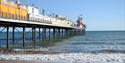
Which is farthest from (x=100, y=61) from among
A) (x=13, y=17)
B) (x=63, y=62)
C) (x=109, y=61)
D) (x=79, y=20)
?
(x=79, y=20)

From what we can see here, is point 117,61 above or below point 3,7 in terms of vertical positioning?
below

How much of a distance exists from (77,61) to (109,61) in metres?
2.31

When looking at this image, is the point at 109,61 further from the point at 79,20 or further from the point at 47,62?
the point at 79,20

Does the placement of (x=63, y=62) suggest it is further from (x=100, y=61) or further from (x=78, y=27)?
(x=78, y=27)

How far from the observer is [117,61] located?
27375 millimetres

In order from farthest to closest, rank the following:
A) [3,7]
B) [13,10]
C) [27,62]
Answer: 1. [13,10]
2. [3,7]
3. [27,62]

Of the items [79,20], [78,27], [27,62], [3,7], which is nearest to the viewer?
[27,62]

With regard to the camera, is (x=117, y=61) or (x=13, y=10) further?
(x=13, y=10)

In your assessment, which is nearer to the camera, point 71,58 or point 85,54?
point 71,58

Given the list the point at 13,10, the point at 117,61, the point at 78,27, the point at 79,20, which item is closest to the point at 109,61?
the point at 117,61

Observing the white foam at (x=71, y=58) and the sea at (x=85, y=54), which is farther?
the sea at (x=85, y=54)

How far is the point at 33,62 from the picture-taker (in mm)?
26297

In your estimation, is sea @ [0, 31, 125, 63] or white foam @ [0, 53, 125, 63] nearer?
white foam @ [0, 53, 125, 63]

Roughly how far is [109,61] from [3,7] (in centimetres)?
1695
